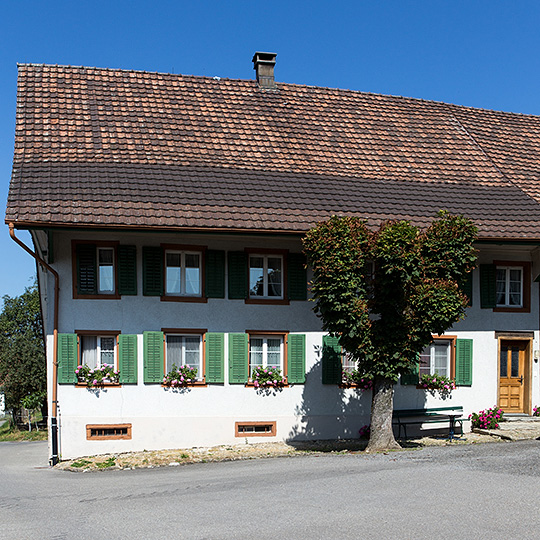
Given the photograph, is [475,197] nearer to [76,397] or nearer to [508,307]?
[508,307]

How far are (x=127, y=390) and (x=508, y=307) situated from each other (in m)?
8.94

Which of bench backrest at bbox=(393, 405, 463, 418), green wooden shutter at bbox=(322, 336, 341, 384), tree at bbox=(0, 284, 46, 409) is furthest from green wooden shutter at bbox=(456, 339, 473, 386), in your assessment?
tree at bbox=(0, 284, 46, 409)

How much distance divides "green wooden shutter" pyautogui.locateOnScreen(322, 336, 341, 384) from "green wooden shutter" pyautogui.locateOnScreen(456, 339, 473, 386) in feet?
9.35

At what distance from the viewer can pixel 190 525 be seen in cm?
880

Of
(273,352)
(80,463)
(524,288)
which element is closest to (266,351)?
(273,352)

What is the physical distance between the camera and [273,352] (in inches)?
683

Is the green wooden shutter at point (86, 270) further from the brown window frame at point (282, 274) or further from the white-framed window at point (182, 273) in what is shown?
the brown window frame at point (282, 274)

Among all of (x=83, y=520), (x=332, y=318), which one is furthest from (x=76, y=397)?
(x=83, y=520)

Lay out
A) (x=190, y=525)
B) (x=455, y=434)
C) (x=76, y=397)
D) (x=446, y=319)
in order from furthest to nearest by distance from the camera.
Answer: (x=455, y=434), (x=76, y=397), (x=446, y=319), (x=190, y=525)

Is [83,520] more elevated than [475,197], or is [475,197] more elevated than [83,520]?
[475,197]

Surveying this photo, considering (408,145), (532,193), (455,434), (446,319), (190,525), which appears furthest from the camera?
(408,145)

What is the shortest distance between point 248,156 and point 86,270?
4951 mm

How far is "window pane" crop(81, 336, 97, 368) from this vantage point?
54.1 ft

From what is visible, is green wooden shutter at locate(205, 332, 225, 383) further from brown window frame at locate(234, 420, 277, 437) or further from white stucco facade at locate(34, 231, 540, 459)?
brown window frame at locate(234, 420, 277, 437)
